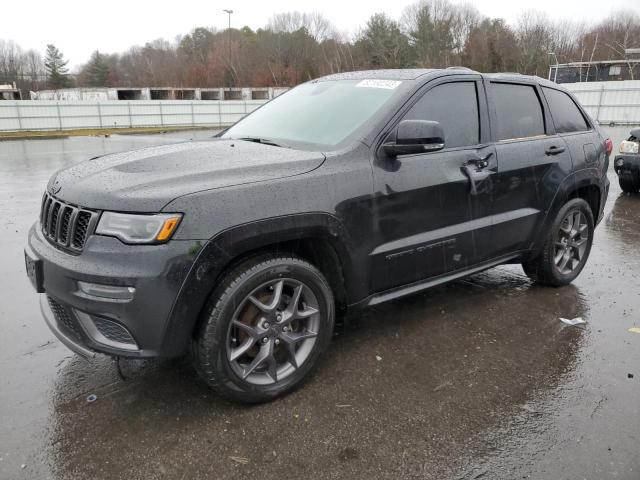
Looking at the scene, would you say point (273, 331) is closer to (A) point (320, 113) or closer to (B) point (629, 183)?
(A) point (320, 113)

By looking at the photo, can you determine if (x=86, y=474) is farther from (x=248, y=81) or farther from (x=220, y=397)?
(x=248, y=81)

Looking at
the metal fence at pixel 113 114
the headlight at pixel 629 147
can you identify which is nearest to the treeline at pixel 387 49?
the metal fence at pixel 113 114

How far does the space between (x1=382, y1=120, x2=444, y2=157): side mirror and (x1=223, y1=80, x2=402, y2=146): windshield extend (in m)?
0.30

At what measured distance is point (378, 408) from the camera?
2.87 meters

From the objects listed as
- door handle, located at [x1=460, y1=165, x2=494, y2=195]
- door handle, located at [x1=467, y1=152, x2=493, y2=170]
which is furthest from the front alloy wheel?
door handle, located at [x1=467, y1=152, x2=493, y2=170]

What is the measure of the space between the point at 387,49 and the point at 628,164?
6899 centimetres

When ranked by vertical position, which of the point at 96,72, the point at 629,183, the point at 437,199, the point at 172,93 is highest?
the point at 96,72

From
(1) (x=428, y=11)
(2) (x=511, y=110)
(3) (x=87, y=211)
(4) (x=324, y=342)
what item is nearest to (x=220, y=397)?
(4) (x=324, y=342)

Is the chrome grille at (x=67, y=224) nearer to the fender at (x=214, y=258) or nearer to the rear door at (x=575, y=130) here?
the fender at (x=214, y=258)

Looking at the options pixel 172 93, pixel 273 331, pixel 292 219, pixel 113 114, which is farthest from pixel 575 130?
pixel 172 93

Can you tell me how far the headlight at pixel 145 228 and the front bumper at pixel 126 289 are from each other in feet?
0.11

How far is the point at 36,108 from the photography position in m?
28.8

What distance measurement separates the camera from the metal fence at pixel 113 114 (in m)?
28.3

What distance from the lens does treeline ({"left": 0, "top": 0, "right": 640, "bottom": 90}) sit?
2758 inches
